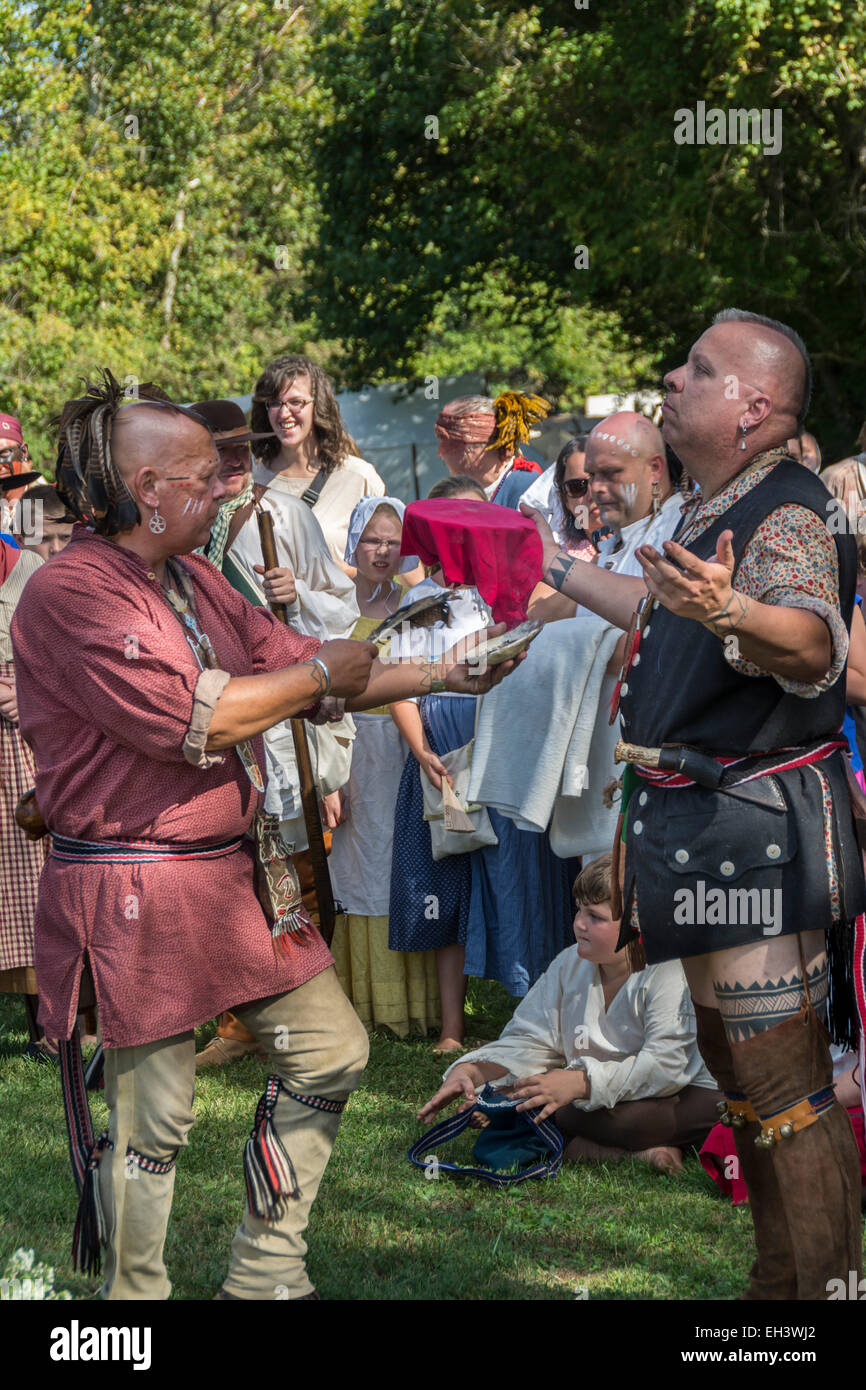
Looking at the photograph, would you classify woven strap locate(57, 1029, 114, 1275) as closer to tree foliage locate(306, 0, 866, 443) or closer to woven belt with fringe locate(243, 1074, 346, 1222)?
woven belt with fringe locate(243, 1074, 346, 1222)

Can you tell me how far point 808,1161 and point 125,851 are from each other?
155cm

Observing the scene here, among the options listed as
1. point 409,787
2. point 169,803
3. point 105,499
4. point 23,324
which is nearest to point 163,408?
point 105,499

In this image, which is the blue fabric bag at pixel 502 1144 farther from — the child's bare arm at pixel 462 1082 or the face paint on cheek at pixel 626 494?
the face paint on cheek at pixel 626 494

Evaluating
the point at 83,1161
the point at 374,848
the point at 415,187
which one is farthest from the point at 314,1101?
the point at 415,187

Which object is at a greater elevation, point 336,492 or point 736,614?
point 736,614

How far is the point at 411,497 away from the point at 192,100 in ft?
45.2

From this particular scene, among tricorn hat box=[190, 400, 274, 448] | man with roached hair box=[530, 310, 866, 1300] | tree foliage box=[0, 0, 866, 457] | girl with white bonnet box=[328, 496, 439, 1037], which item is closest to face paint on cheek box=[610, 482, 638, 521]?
tricorn hat box=[190, 400, 274, 448]

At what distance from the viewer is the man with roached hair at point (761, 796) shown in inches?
114

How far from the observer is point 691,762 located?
291cm

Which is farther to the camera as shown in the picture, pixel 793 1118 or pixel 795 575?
pixel 793 1118

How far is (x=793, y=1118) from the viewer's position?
2.92 meters

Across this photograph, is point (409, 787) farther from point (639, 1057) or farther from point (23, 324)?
point (23, 324)

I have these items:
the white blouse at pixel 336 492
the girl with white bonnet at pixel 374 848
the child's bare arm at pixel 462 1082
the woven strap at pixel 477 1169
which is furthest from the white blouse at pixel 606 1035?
the white blouse at pixel 336 492

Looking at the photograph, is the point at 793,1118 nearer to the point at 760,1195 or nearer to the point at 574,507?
the point at 760,1195
